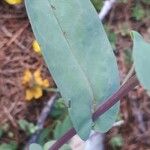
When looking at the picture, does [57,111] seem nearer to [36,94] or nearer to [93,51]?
[36,94]

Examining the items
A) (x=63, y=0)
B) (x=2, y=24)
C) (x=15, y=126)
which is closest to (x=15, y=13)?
(x=2, y=24)

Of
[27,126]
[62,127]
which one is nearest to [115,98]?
[62,127]

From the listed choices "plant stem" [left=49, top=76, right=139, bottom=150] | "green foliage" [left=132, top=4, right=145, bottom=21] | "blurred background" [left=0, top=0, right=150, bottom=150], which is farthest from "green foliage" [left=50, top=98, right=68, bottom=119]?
"plant stem" [left=49, top=76, right=139, bottom=150]

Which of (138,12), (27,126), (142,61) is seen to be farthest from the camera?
(138,12)

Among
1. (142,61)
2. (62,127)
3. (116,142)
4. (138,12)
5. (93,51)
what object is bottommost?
(116,142)

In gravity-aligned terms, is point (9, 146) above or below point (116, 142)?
above

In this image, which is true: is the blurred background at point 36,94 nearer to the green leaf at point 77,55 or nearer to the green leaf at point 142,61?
the green leaf at point 77,55

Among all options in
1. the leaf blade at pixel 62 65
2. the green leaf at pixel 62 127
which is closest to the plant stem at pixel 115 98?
the leaf blade at pixel 62 65
